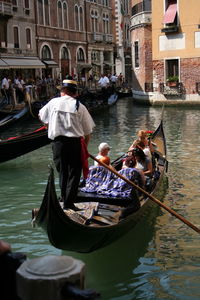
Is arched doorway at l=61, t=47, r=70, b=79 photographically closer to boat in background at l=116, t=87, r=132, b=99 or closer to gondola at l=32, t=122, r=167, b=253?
boat in background at l=116, t=87, r=132, b=99

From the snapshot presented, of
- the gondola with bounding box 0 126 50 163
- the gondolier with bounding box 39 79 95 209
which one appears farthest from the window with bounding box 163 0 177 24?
the gondolier with bounding box 39 79 95 209

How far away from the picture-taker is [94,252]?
10.00 feet

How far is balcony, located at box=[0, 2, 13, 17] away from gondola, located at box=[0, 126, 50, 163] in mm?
9759

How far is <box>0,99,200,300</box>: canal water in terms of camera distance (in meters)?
2.62

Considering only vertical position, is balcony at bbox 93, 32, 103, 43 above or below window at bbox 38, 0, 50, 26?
below

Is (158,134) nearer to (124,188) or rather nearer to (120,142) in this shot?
(120,142)

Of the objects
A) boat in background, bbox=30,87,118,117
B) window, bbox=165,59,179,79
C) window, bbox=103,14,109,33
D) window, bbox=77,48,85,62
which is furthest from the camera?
window, bbox=103,14,109,33

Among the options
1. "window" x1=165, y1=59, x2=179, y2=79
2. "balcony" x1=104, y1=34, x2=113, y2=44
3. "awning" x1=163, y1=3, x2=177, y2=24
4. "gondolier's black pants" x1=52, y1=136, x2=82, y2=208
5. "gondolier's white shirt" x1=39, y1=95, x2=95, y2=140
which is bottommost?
"gondolier's black pants" x1=52, y1=136, x2=82, y2=208

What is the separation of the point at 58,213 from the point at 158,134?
3.75 meters

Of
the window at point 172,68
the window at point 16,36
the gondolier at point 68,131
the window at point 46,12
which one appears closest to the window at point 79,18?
the window at point 46,12

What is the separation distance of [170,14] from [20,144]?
919 centimetres

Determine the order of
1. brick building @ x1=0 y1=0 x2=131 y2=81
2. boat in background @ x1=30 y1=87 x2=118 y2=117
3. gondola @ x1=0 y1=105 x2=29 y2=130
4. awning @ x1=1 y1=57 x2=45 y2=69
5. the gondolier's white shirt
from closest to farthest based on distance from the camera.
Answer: the gondolier's white shirt < gondola @ x1=0 y1=105 x2=29 y2=130 < boat in background @ x1=30 y1=87 x2=118 y2=117 < awning @ x1=1 y1=57 x2=45 y2=69 < brick building @ x1=0 y1=0 x2=131 y2=81

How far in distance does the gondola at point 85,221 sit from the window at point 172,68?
11.1 m

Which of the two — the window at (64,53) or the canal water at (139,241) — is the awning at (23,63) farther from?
the canal water at (139,241)
